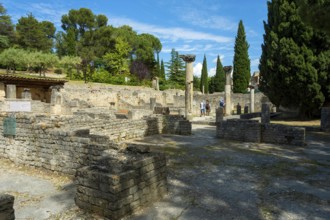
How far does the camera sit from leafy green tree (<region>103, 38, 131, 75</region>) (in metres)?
49.9

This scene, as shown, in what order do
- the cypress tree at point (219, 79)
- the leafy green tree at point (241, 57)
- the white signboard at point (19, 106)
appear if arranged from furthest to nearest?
the cypress tree at point (219, 79)
the leafy green tree at point (241, 57)
the white signboard at point (19, 106)

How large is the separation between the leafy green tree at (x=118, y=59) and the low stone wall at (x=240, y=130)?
1598 inches

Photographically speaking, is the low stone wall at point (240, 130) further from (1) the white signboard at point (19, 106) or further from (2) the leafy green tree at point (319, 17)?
(1) the white signboard at point (19, 106)

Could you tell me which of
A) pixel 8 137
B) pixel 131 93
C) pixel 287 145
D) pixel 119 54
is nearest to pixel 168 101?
pixel 131 93

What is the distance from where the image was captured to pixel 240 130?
39.2 feet

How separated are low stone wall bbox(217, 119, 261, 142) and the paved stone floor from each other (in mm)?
2278

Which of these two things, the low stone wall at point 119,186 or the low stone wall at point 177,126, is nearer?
the low stone wall at point 119,186

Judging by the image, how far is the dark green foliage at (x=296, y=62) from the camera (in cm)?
1700

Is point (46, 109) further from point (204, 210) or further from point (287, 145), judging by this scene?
point (204, 210)

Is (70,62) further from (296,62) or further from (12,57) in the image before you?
(296,62)

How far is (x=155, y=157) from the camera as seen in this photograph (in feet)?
16.8

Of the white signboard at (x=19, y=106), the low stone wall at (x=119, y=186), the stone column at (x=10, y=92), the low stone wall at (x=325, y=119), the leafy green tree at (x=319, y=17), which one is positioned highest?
the leafy green tree at (x=319, y=17)

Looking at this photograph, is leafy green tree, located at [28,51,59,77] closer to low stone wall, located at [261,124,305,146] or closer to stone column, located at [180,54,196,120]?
stone column, located at [180,54,196,120]

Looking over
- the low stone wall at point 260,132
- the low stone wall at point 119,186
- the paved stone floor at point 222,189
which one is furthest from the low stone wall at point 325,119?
the low stone wall at point 119,186
